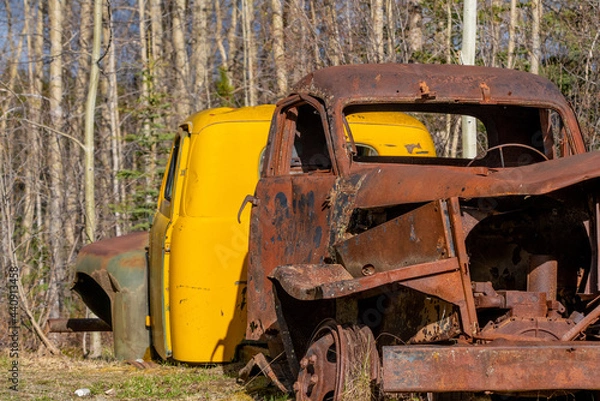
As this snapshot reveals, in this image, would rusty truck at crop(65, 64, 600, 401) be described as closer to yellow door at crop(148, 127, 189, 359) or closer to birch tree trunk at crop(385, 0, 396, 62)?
yellow door at crop(148, 127, 189, 359)

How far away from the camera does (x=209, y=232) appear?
328 inches

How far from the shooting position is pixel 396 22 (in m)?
14.9

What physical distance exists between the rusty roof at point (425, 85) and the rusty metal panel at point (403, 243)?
121 cm

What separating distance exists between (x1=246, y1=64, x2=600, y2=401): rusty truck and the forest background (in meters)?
3.60

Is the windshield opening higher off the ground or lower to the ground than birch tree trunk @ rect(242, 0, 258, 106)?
lower

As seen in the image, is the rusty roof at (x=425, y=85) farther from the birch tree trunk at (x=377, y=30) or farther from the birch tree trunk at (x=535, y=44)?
the birch tree trunk at (x=535, y=44)

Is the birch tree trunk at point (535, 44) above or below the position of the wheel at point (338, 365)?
above

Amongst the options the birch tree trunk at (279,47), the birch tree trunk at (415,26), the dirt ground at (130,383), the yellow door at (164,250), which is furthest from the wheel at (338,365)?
the birch tree trunk at (279,47)

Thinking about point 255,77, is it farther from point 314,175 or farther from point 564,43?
point 314,175

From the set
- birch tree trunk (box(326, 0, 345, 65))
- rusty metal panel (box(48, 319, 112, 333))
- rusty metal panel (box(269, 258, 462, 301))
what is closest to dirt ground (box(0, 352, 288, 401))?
rusty metal panel (box(48, 319, 112, 333))

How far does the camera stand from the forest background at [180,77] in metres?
13.6

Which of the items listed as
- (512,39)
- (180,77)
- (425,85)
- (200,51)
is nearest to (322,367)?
(425,85)

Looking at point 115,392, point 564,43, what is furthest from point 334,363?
point 564,43

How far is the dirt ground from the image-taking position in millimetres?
7105
